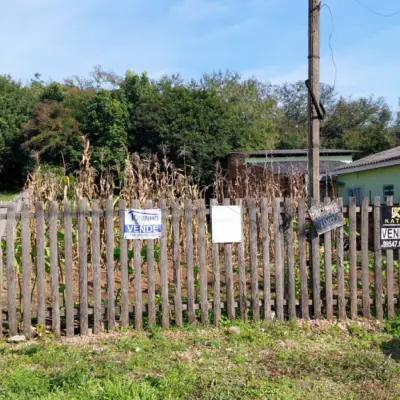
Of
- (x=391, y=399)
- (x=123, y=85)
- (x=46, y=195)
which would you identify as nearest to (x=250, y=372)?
(x=391, y=399)

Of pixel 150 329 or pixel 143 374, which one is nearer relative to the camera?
pixel 143 374

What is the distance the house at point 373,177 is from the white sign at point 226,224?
10.4 metres

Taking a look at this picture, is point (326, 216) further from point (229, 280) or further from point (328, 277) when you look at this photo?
point (229, 280)

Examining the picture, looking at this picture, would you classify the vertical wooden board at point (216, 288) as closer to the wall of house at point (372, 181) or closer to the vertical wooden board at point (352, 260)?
the vertical wooden board at point (352, 260)

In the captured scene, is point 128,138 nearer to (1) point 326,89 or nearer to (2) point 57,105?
(2) point 57,105

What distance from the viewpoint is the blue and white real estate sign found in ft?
16.7

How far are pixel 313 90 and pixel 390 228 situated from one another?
1.92 metres

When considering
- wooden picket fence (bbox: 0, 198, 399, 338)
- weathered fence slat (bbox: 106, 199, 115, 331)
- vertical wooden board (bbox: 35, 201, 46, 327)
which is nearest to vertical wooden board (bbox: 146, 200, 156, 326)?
wooden picket fence (bbox: 0, 198, 399, 338)

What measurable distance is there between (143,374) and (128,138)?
88.0ft

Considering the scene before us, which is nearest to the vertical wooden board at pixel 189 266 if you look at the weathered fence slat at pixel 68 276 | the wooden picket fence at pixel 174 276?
the wooden picket fence at pixel 174 276

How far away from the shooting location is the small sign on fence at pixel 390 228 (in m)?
5.54

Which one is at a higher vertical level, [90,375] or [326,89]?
[326,89]

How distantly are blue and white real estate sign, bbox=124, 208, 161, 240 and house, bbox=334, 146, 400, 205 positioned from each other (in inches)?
436

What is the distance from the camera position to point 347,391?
3.61 m
